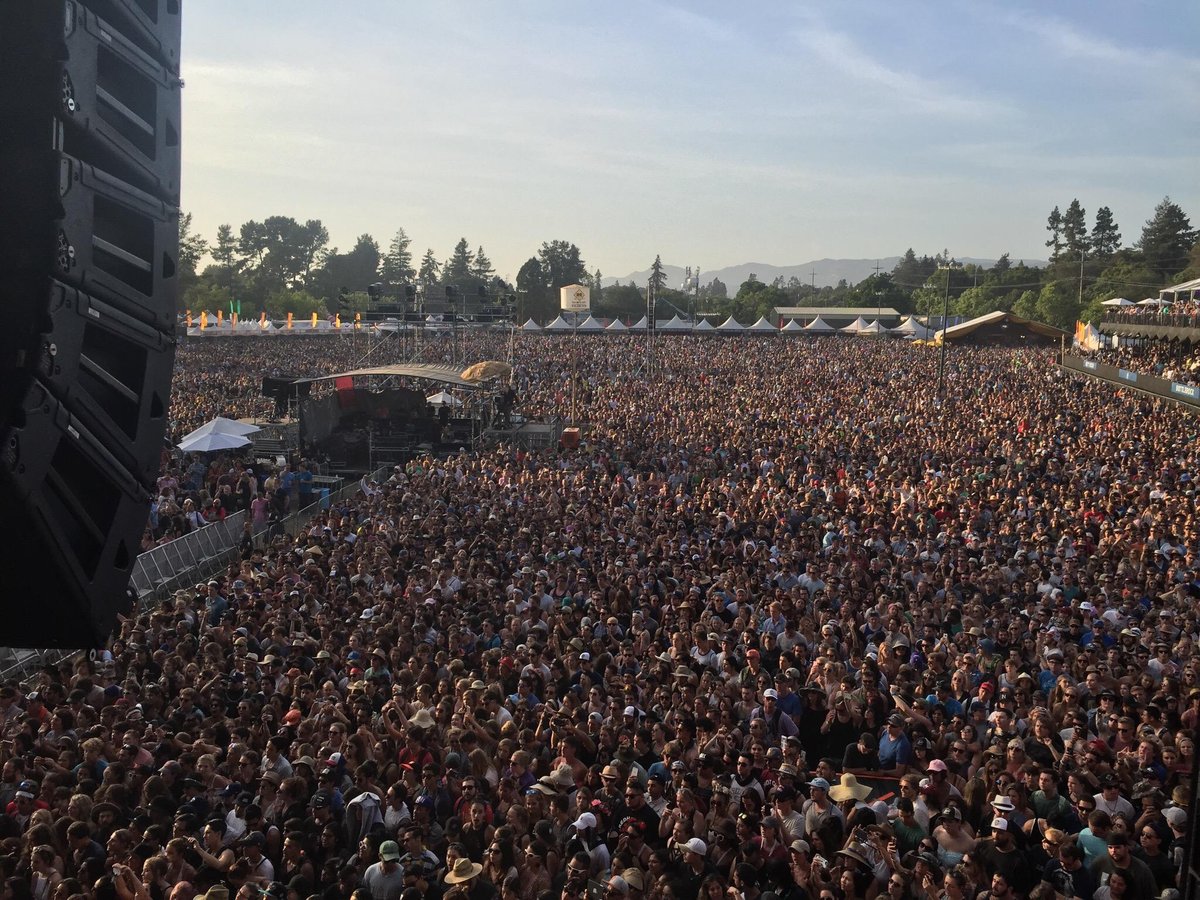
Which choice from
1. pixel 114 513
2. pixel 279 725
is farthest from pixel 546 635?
pixel 114 513

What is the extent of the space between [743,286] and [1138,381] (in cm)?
9908

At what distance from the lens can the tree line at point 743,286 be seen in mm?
90375

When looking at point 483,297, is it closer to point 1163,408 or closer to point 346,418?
point 346,418

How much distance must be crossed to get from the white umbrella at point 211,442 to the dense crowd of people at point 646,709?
462 centimetres

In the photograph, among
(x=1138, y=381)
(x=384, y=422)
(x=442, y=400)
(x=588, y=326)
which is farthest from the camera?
(x=588, y=326)

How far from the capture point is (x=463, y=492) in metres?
18.0

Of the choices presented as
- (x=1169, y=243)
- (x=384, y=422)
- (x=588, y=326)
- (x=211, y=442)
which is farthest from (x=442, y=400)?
(x=1169, y=243)

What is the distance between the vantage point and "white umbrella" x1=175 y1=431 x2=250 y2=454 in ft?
66.6

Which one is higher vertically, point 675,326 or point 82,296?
point 675,326

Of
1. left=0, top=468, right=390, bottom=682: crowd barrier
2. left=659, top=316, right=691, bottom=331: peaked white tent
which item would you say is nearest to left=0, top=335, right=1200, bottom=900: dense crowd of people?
left=0, top=468, right=390, bottom=682: crowd barrier

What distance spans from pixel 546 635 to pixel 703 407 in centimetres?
2168

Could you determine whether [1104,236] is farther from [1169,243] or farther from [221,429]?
[221,429]

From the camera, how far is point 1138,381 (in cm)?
2977

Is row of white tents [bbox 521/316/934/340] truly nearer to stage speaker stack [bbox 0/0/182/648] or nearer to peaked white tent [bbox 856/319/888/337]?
peaked white tent [bbox 856/319/888/337]
